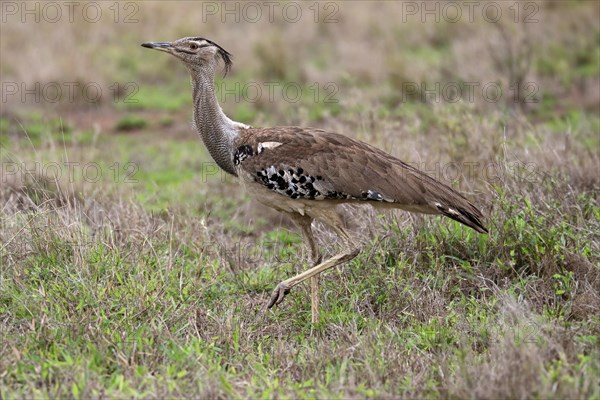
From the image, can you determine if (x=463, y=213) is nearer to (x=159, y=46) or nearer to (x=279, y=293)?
(x=279, y=293)

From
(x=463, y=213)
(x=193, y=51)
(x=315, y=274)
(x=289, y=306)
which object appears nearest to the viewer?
(x=463, y=213)

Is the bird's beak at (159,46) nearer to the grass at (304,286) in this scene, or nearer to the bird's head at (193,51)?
the bird's head at (193,51)

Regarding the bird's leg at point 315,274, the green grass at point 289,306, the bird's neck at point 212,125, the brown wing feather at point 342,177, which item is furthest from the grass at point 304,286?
the bird's neck at point 212,125

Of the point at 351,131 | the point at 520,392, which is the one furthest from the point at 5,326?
the point at 351,131

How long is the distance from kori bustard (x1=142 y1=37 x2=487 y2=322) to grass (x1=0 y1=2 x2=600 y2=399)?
37cm

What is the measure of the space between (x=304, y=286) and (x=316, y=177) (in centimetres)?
68

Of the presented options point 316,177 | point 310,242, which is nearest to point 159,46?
point 316,177

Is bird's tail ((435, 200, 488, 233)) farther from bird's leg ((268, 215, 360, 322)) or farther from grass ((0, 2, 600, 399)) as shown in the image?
bird's leg ((268, 215, 360, 322))

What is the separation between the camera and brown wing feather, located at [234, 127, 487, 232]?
14.6 ft

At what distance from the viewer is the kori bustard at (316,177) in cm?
447

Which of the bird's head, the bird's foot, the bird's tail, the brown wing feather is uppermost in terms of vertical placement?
the bird's head

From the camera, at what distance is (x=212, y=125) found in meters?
4.79

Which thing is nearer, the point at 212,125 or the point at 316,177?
the point at 316,177

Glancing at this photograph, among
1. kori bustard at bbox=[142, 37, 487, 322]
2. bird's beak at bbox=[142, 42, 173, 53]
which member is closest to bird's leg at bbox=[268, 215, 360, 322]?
kori bustard at bbox=[142, 37, 487, 322]
